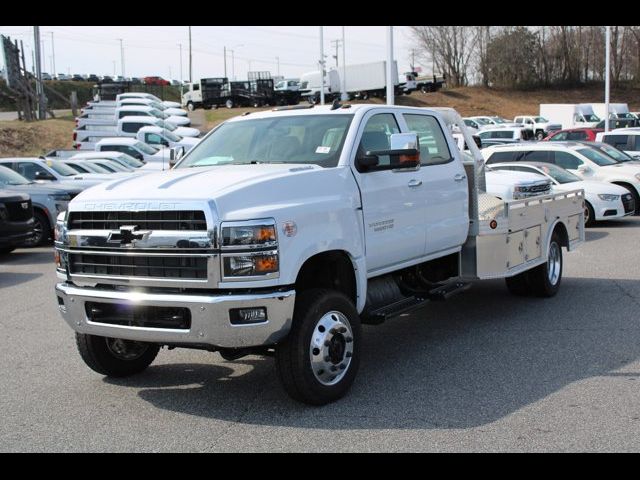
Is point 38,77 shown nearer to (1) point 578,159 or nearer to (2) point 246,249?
(1) point 578,159

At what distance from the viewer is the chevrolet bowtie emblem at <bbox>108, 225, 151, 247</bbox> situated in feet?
17.8

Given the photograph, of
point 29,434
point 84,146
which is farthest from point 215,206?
point 84,146

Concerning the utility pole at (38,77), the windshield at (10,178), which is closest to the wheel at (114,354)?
the windshield at (10,178)

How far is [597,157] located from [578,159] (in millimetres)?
629

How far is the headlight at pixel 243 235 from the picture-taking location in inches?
205

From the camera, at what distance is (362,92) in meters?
68.5

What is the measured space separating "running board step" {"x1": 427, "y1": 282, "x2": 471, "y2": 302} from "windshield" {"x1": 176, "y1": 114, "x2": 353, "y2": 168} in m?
1.78

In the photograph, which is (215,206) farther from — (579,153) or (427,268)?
(579,153)

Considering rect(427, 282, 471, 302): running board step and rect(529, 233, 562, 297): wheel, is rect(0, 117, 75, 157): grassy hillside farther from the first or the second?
rect(427, 282, 471, 302): running board step

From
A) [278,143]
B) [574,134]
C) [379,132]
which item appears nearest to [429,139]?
[379,132]

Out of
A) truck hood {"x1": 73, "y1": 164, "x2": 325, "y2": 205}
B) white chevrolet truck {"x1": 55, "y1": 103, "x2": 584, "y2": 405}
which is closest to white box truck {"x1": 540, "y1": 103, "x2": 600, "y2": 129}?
white chevrolet truck {"x1": 55, "y1": 103, "x2": 584, "y2": 405}

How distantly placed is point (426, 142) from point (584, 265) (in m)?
5.47

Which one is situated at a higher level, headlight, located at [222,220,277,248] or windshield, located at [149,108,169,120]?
windshield, located at [149,108,169,120]

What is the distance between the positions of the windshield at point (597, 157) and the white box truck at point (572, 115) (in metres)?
34.7
